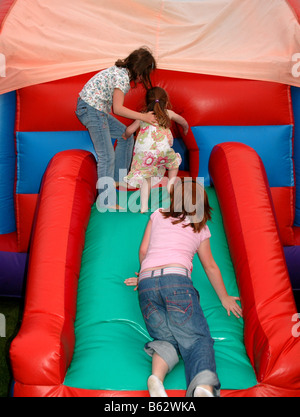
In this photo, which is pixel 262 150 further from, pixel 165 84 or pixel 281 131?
pixel 165 84

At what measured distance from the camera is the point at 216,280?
2305mm

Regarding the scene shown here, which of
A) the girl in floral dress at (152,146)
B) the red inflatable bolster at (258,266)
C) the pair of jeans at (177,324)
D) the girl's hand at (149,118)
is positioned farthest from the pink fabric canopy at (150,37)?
the pair of jeans at (177,324)

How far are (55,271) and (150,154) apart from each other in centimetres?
100

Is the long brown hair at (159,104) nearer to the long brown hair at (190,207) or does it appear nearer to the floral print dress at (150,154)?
the floral print dress at (150,154)

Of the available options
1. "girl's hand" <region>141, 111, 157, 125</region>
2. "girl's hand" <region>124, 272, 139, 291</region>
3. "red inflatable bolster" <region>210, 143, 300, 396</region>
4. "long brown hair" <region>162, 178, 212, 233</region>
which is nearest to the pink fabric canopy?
"girl's hand" <region>141, 111, 157, 125</region>

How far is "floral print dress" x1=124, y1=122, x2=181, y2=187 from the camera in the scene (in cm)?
288

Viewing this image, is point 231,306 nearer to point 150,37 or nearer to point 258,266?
point 258,266

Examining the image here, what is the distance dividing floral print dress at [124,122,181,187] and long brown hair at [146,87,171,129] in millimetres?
47

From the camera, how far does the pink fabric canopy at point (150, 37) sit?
303 centimetres

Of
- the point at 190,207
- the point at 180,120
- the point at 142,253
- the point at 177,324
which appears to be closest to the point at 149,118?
the point at 180,120

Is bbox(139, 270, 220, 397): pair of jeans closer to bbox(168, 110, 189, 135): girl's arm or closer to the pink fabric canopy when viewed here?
bbox(168, 110, 189, 135): girl's arm

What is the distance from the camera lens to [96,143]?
292 centimetres

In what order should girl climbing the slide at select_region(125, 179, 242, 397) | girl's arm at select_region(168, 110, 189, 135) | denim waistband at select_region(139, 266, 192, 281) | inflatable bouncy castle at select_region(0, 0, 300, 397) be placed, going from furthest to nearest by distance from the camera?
1. girl's arm at select_region(168, 110, 189, 135)
2. denim waistband at select_region(139, 266, 192, 281)
3. inflatable bouncy castle at select_region(0, 0, 300, 397)
4. girl climbing the slide at select_region(125, 179, 242, 397)

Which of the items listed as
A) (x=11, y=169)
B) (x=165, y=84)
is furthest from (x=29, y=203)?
(x=165, y=84)
